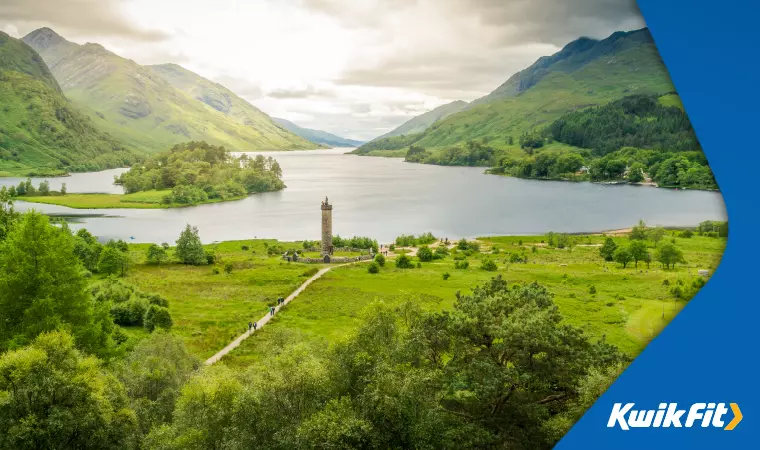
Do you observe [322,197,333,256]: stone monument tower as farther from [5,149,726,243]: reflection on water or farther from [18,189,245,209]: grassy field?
[18,189,245,209]: grassy field

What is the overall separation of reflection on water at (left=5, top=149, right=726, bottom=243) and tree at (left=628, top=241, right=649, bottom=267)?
7.24 metres

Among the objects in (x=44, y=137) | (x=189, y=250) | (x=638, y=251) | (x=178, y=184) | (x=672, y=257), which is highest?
(x=44, y=137)

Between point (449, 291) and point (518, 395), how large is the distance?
11922 mm

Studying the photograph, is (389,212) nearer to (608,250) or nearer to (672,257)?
(608,250)

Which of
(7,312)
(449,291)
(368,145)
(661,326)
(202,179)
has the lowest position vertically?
(449,291)

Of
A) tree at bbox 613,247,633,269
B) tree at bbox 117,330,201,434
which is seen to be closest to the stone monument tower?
tree at bbox 613,247,633,269

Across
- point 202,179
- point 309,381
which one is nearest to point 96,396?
point 309,381

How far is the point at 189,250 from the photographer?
25.7 metres

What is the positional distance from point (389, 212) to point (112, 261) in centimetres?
2346

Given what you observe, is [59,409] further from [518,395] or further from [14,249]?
[518,395]

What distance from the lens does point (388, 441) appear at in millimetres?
6066

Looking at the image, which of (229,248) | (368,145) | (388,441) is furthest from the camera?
(368,145)

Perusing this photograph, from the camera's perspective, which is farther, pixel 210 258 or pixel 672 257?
pixel 210 258

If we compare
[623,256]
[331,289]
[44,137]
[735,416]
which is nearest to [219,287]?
[331,289]
